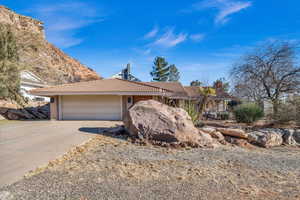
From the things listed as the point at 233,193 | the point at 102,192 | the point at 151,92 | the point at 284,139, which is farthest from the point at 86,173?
the point at 151,92

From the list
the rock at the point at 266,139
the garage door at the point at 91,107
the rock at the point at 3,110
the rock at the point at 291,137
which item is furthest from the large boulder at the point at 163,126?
the rock at the point at 3,110

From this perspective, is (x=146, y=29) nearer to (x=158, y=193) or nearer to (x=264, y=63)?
(x=264, y=63)

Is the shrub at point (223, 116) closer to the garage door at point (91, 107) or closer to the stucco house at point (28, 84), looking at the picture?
the garage door at point (91, 107)

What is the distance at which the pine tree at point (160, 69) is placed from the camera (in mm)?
42531

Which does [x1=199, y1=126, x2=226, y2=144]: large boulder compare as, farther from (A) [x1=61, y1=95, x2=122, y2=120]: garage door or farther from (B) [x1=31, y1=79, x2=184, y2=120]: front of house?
(A) [x1=61, y1=95, x2=122, y2=120]: garage door

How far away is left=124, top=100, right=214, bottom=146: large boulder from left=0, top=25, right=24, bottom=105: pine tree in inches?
550

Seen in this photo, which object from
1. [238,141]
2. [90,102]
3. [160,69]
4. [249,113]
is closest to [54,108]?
[90,102]

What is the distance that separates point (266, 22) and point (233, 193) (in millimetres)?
15909

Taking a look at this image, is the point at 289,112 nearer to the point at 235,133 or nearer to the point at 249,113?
the point at 249,113

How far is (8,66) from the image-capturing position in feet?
52.2

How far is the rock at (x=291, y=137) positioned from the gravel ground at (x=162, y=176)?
1.97 metres

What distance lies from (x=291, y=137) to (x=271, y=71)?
6508 millimetres

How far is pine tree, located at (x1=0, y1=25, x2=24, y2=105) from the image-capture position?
1580 cm

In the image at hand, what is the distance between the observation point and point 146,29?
63.5 feet
